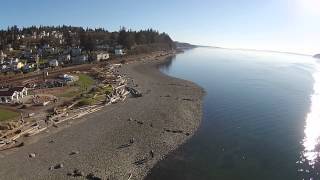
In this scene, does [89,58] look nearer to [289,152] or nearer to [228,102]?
[228,102]

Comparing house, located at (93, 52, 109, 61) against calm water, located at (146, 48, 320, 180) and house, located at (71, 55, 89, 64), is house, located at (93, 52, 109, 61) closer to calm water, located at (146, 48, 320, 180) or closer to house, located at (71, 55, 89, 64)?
house, located at (71, 55, 89, 64)

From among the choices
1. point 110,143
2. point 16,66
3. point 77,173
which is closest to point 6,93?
point 110,143

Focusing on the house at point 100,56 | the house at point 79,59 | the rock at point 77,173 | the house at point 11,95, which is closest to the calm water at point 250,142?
the rock at point 77,173

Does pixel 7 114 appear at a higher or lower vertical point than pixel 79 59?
lower

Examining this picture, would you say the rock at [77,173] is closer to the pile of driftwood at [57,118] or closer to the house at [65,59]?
the pile of driftwood at [57,118]

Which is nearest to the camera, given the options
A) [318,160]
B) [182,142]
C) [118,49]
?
[318,160]

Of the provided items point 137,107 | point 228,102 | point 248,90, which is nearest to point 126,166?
Answer: point 137,107

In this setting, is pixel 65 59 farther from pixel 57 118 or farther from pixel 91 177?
pixel 91 177
